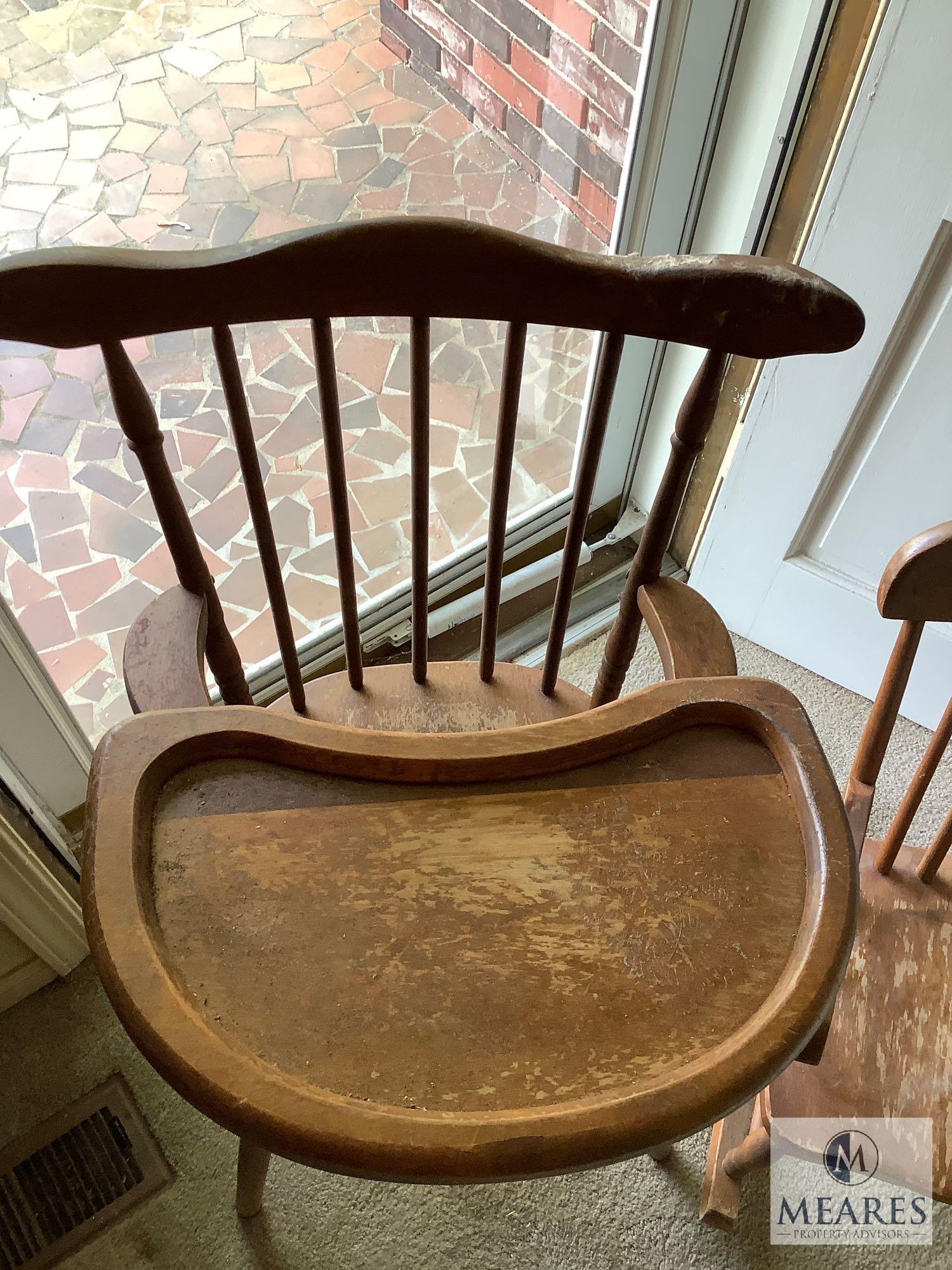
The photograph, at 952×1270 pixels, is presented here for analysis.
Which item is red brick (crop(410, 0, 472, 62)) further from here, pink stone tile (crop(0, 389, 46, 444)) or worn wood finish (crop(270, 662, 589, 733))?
worn wood finish (crop(270, 662, 589, 733))

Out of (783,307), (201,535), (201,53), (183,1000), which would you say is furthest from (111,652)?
(201,53)

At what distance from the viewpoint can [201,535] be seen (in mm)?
1604

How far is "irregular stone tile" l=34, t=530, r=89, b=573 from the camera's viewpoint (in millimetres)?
1549

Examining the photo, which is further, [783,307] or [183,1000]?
[783,307]

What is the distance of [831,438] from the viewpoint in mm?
1231

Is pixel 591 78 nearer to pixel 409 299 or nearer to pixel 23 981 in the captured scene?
pixel 409 299

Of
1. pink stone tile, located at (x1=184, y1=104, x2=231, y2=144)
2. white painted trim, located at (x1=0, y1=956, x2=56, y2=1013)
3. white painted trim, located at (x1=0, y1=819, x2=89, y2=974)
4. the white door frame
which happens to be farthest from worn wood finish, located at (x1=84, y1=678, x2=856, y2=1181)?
pink stone tile, located at (x1=184, y1=104, x2=231, y2=144)

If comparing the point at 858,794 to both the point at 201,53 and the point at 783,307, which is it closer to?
the point at 783,307

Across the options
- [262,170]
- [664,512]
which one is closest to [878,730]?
[664,512]

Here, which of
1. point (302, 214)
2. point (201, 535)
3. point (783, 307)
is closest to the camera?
point (783, 307)

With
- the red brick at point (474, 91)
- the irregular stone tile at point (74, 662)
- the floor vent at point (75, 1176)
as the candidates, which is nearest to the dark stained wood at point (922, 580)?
the floor vent at point (75, 1176)

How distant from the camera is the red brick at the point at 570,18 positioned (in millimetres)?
1394

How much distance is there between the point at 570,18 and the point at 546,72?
0.13 metres

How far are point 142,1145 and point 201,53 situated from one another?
205 centimetres
